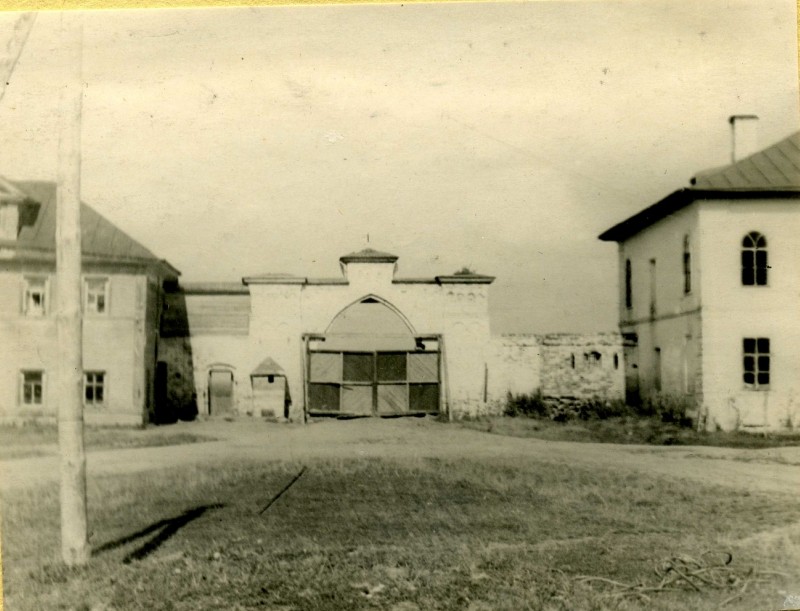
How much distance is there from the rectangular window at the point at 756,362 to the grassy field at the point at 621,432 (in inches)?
11.5

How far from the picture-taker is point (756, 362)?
371cm

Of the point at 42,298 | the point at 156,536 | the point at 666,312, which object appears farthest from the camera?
the point at 666,312

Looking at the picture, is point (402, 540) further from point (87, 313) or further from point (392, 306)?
point (87, 313)

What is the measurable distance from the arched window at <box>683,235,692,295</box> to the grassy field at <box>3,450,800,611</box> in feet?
3.42

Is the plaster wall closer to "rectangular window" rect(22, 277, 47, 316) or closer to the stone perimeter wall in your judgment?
"rectangular window" rect(22, 277, 47, 316)

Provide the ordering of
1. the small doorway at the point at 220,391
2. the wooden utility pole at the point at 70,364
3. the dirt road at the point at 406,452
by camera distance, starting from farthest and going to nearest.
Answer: the small doorway at the point at 220,391 < the dirt road at the point at 406,452 < the wooden utility pole at the point at 70,364

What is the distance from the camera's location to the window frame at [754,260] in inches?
146

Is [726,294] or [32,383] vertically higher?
[726,294]

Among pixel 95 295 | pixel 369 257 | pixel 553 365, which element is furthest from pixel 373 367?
pixel 95 295

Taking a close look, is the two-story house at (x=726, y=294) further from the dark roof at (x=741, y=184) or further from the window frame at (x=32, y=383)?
the window frame at (x=32, y=383)

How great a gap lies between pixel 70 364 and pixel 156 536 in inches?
35.5

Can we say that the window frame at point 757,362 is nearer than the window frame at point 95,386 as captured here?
No

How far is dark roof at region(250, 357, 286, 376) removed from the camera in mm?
3658

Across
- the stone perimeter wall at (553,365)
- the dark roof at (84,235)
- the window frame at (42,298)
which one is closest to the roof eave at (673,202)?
the stone perimeter wall at (553,365)
